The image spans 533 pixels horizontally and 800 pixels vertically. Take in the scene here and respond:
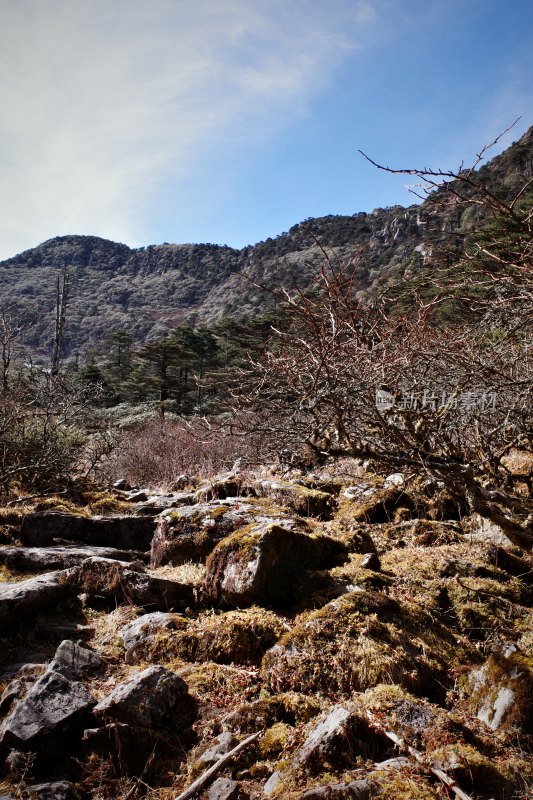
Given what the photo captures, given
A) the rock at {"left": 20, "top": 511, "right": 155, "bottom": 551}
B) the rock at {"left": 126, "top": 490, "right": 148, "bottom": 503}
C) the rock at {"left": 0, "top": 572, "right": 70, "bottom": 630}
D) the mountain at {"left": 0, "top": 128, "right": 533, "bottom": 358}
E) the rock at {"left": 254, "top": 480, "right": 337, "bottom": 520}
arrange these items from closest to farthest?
the rock at {"left": 0, "top": 572, "right": 70, "bottom": 630}
the rock at {"left": 20, "top": 511, "right": 155, "bottom": 551}
the rock at {"left": 254, "top": 480, "right": 337, "bottom": 520}
the rock at {"left": 126, "top": 490, "right": 148, "bottom": 503}
the mountain at {"left": 0, "top": 128, "right": 533, "bottom": 358}

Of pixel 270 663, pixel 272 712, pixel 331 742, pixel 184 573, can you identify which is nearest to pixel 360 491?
pixel 184 573

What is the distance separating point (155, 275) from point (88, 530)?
332ft

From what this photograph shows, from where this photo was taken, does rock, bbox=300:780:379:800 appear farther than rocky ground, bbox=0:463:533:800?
No

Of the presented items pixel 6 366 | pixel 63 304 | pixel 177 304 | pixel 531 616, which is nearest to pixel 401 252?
pixel 63 304

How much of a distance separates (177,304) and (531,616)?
90364 millimetres

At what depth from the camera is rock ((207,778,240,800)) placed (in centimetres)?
239

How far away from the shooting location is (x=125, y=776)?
2.66 m

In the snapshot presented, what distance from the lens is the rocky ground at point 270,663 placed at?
99.7 inches

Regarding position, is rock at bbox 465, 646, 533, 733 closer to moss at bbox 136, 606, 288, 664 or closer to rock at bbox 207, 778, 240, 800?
moss at bbox 136, 606, 288, 664

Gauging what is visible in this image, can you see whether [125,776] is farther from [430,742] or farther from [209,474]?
[209,474]

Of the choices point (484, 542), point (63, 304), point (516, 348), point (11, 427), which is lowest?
point (484, 542)

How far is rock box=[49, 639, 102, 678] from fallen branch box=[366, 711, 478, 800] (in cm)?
196

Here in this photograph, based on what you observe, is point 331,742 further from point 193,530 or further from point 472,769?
point 193,530

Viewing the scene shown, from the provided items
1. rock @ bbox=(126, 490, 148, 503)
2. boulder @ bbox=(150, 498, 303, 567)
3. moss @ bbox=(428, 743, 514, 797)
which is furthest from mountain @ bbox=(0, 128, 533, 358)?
moss @ bbox=(428, 743, 514, 797)
